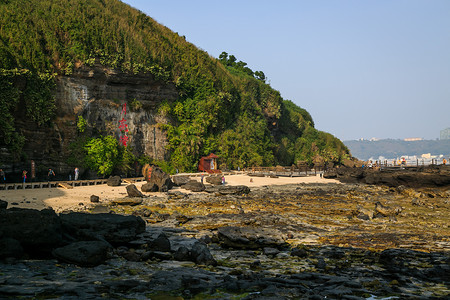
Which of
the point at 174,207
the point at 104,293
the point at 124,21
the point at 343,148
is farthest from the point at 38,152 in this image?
the point at 343,148

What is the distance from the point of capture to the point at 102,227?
12.2m

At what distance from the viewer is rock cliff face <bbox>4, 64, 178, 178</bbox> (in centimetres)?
3269

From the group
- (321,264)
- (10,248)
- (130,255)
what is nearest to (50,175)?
(10,248)

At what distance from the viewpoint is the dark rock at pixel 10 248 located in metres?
9.27

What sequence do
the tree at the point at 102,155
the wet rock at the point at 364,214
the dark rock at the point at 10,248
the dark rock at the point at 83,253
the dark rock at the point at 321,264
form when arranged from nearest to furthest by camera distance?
the dark rock at the point at 10,248, the dark rock at the point at 83,253, the dark rock at the point at 321,264, the wet rock at the point at 364,214, the tree at the point at 102,155

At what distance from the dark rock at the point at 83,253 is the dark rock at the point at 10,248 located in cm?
Result: 87

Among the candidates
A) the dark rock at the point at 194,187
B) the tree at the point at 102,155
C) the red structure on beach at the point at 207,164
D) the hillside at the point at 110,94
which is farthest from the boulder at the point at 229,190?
the red structure on beach at the point at 207,164

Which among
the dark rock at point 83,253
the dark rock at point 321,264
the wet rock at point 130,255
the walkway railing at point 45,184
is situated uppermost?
the walkway railing at point 45,184

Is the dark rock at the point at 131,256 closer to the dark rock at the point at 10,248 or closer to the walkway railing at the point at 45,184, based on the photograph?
the dark rock at the point at 10,248

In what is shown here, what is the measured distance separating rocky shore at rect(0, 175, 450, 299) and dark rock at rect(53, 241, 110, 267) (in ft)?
0.09

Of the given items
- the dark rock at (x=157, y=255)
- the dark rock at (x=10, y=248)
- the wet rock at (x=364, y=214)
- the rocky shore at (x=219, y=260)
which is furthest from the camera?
the wet rock at (x=364, y=214)

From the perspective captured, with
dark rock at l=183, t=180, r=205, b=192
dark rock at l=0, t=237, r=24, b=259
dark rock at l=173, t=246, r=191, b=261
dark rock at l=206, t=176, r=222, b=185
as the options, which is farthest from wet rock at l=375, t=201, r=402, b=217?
dark rock at l=206, t=176, r=222, b=185

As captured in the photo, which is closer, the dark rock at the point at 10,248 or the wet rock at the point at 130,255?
the dark rock at the point at 10,248

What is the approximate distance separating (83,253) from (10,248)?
1.80 meters
